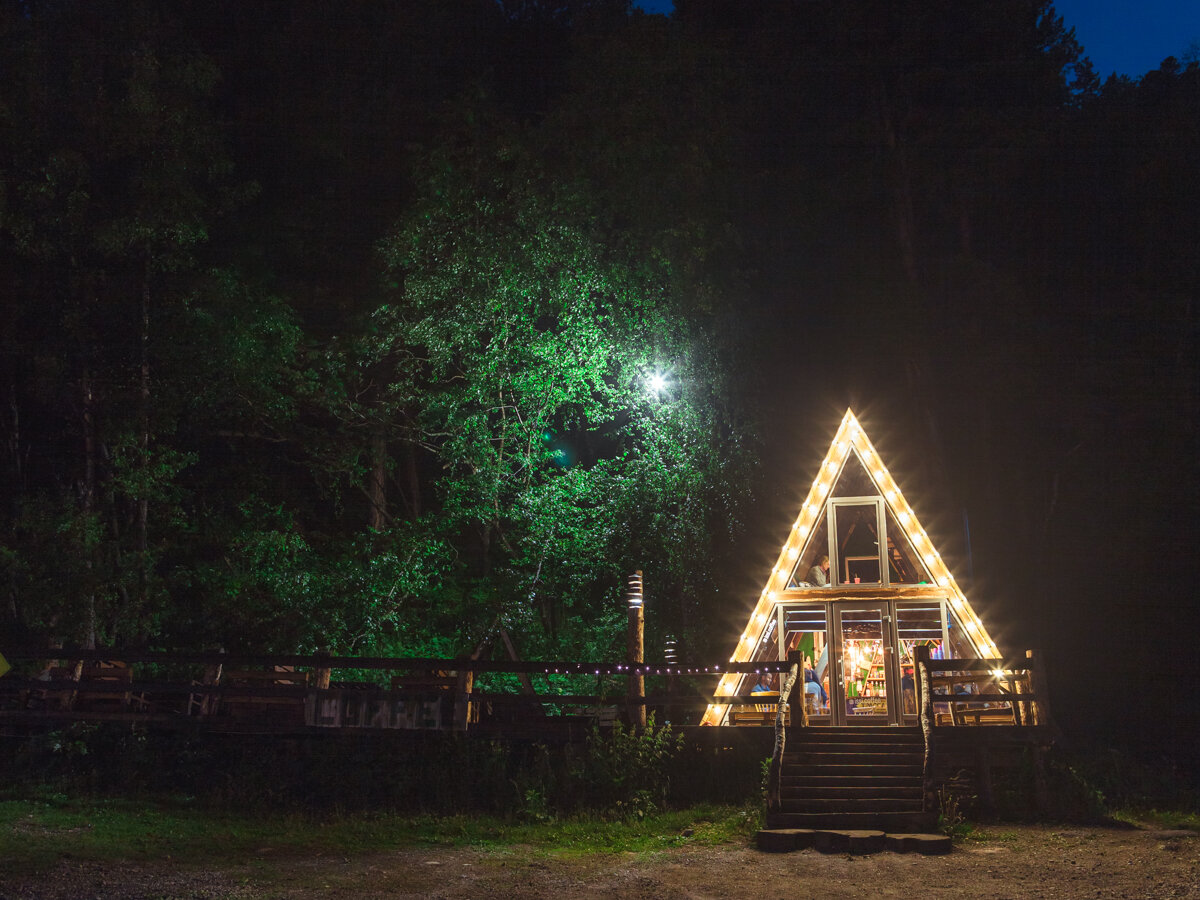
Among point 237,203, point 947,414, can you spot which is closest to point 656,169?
point 237,203

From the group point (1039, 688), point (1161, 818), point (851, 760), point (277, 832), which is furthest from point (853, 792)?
point (277, 832)

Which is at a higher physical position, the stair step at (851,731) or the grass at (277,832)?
the stair step at (851,731)

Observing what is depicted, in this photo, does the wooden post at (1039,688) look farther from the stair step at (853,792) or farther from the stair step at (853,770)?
the stair step at (853,792)

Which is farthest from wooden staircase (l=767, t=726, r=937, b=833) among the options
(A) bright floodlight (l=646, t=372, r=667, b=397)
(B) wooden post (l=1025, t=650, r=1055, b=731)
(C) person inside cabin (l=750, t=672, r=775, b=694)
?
(A) bright floodlight (l=646, t=372, r=667, b=397)

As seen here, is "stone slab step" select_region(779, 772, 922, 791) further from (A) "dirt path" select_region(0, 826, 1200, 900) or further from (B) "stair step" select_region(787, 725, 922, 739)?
(A) "dirt path" select_region(0, 826, 1200, 900)

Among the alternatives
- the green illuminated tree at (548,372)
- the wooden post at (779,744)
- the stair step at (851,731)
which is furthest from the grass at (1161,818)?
the green illuminated tree at (548,372)

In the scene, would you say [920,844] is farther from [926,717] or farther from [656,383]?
[656,383]

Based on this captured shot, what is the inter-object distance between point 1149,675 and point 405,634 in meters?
21.3

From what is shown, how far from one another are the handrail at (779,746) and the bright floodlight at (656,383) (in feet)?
25.7

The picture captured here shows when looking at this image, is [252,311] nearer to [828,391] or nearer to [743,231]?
[743,231]

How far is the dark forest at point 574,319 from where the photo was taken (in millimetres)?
18859

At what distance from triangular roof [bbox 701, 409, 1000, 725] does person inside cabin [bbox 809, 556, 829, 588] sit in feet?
1.21

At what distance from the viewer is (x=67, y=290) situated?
18.7m

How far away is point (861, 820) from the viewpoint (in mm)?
11516
